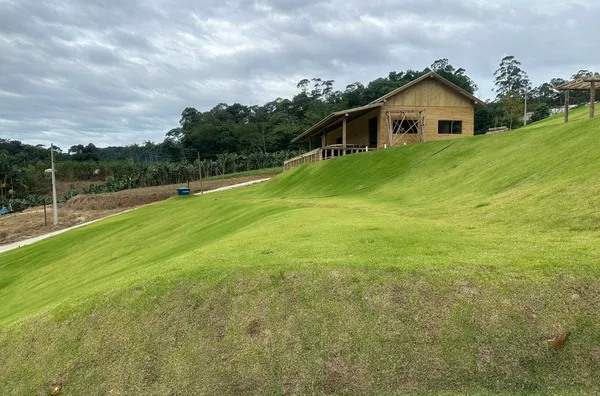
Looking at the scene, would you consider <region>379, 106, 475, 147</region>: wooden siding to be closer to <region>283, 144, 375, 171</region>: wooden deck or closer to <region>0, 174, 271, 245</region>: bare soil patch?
<region>283, 144, 375, 171</region>: wooden deck

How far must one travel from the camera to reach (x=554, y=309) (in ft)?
17.6

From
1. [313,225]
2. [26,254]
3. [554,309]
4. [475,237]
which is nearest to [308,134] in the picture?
[26,254]

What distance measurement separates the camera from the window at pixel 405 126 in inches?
1250

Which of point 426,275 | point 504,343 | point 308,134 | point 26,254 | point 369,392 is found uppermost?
point 308,134

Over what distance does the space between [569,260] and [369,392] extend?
3.45m

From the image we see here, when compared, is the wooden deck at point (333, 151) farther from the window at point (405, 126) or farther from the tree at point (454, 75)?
the tree at point (454, 75)

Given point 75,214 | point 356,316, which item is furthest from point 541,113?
point 356,316

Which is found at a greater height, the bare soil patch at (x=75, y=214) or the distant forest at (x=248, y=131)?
the distant forest at (x=248, y=131)

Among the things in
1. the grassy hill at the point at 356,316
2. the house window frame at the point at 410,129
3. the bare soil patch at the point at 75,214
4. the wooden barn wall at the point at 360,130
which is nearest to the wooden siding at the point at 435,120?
the house window frame at the point at 410,129

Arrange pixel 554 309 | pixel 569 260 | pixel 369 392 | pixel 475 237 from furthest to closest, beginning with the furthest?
pixel 475 237 < pixel 569 260 < pixel 554 309 < pixel 369 392

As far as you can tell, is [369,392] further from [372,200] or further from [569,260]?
[372,200]

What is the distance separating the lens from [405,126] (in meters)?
32.7

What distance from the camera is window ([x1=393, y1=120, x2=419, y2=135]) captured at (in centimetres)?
3176

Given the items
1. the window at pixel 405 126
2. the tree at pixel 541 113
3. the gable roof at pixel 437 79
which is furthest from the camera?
the tree at pixel 541 113
